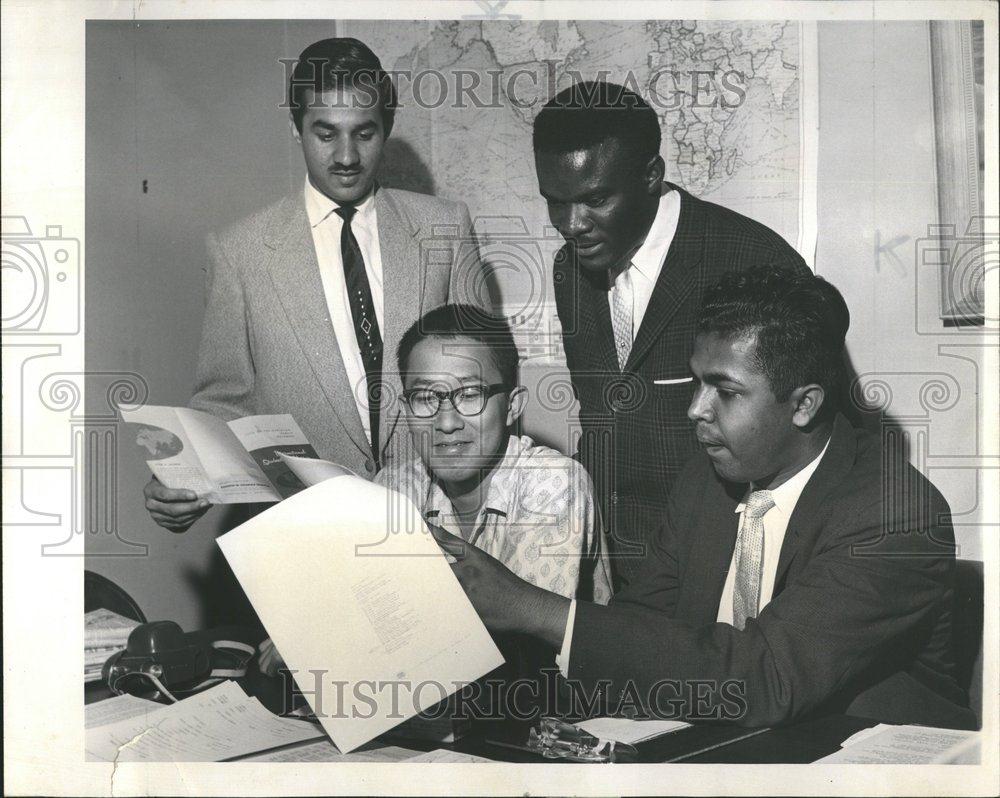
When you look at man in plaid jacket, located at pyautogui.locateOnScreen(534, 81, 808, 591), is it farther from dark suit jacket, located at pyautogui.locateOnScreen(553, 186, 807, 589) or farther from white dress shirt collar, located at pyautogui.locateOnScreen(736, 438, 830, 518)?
white dress shirt collar, located at pyautogui.locateOnScreen(736, 438, 830, 518)

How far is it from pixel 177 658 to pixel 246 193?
1073 mm

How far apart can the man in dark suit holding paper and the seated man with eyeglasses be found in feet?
0.21

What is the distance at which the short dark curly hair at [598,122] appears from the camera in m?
2.21

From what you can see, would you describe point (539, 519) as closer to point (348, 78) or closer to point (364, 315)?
point (364, 315)

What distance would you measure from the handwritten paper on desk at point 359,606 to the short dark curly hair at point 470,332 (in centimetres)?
34

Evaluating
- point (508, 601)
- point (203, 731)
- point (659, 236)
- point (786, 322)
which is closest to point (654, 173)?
point (659, 236)

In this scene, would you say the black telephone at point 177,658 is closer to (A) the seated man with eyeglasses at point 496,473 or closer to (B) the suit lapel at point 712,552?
(A) the seated man with eyeglasses at point 496,473

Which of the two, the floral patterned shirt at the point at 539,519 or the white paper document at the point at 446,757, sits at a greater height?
the floral patterned shirt at the point at 539,519

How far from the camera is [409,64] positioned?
2.25 meters

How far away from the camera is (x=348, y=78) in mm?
2240

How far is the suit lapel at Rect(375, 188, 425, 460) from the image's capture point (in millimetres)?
2227

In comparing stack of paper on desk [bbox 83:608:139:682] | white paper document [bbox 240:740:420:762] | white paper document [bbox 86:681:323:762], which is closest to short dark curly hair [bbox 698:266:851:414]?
white paper document [bbox 240:740:420:762]

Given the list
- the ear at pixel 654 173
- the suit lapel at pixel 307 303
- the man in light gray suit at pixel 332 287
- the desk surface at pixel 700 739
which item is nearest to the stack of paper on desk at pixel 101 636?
the desk surface at pixel 700 739

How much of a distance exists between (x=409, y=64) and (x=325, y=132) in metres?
0.25
